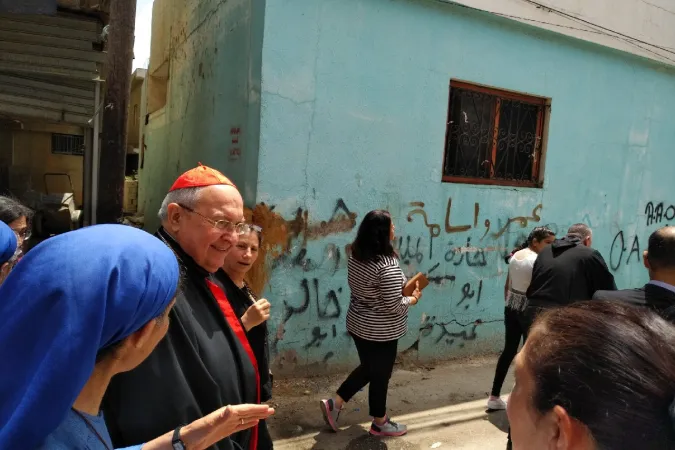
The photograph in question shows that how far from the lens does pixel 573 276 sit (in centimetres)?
321

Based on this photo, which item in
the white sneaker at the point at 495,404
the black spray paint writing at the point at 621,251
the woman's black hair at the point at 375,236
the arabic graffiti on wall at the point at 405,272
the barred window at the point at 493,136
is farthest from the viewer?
the black spray paint writing at the point at 621,251

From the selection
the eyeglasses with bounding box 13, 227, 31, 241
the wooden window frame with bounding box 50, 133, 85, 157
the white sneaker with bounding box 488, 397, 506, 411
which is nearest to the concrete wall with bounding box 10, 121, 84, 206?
the wooden window frame with bounding box 50, 133, 85, 157

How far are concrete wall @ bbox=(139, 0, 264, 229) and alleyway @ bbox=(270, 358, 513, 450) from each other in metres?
1.76

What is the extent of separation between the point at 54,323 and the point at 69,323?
29 millimetres

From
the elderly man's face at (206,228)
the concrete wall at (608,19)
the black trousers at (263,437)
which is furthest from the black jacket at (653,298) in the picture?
the concrete wall at (608,19)

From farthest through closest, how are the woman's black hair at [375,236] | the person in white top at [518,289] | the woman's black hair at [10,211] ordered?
the person in white top at [518,289], the woman's black hair at [375,236], the woman's black hair at [10,211]

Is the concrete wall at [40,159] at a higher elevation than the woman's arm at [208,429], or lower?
higher

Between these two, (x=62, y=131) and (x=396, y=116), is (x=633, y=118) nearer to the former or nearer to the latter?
(x=396, y=116)

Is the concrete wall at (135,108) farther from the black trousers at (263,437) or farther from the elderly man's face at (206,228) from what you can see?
the black trousers at (263,437)

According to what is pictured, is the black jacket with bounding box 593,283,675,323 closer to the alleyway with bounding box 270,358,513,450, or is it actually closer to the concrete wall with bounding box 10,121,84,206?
the alleyway with bounding box 270,358,513,450

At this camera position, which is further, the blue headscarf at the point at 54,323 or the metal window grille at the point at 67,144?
the metal window grille at the point at 67,144

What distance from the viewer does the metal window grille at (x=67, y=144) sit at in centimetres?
1252

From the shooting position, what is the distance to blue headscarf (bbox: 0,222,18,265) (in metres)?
1.95

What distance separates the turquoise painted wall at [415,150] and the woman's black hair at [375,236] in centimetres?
103
